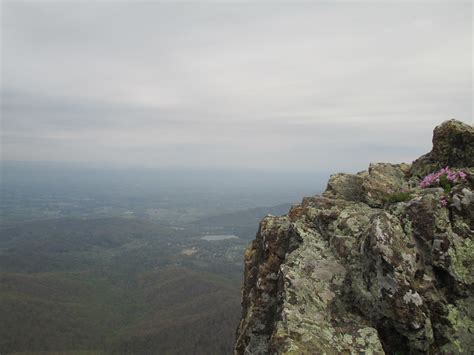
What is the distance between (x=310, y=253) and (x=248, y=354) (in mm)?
4378

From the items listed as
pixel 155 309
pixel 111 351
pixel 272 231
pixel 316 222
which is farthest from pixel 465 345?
pixel 155 309

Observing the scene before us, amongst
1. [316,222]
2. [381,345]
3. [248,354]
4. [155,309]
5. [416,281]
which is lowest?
[155,309]

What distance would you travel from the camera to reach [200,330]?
150 meters

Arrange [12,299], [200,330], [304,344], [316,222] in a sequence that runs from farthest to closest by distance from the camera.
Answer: [12,299]
[200,330]
[316,222]
[304,344]

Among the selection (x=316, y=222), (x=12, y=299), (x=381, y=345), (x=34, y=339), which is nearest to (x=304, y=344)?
(x=381, y=345)

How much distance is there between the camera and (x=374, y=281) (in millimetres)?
9969

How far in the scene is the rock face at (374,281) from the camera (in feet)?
30.2

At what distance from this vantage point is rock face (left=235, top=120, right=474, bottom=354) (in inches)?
362

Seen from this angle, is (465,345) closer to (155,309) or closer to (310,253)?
(310,253)

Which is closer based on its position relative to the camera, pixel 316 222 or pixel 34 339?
pixel 316 222

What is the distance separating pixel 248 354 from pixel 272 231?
516 centimetres

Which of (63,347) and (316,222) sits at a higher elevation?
(316,222)

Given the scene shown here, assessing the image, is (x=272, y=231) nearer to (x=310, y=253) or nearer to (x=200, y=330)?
(x=310, y=253)

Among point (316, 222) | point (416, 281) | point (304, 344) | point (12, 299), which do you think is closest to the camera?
point (304, 344)
